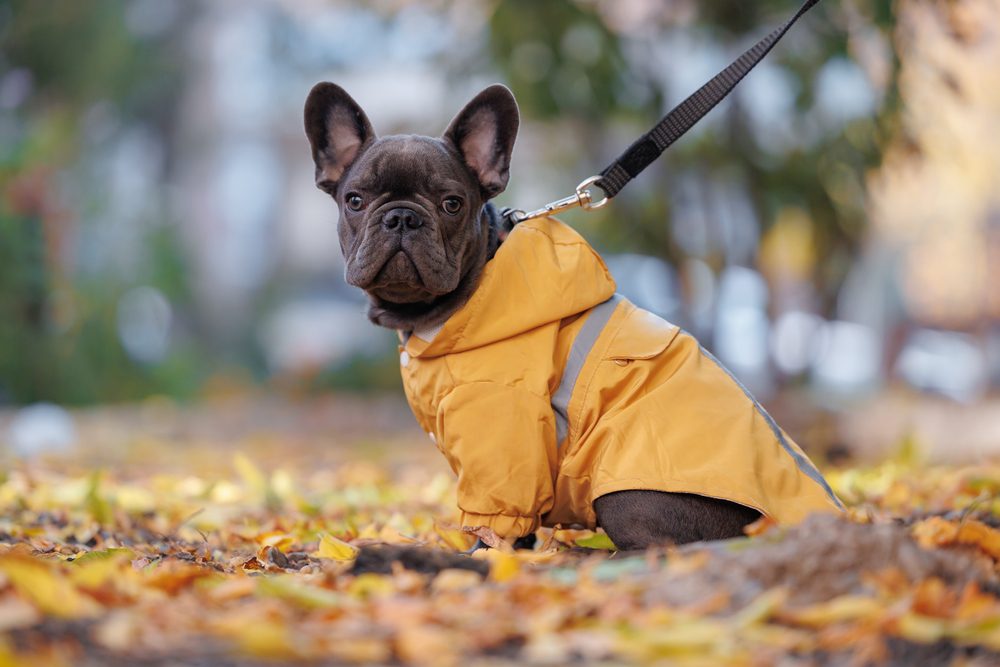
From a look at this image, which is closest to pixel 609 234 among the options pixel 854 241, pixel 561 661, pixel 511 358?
pixel 854 241

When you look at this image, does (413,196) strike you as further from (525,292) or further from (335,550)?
(335,550)

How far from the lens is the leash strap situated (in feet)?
12.8

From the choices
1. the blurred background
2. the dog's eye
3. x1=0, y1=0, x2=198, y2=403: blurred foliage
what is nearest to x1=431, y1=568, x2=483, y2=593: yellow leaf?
the dog's eye

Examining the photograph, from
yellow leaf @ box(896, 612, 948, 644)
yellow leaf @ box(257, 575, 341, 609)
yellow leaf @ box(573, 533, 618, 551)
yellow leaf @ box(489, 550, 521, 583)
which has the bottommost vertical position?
yellow leaf @ box(573, 533, 618, 551)

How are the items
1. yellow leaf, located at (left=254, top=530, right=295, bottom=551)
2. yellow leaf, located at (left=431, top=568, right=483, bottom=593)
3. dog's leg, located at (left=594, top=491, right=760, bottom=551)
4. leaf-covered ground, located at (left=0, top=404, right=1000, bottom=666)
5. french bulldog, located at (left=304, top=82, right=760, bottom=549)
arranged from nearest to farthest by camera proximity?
1. leaf-covered ground, located at (left=0, top=404, right=1000, bottom=666)
2. yellow leaf, located at (left=431, top=568, right=483, bottom=593)
3. dog's leg, located at (left=594, top=491, right=760, bottom=551)
4. french bulldog, located at (left=304, top=82, right=760, bottom=549)
5. yellow leaf, located at (left=254, top=530, right=295, bottom=551)

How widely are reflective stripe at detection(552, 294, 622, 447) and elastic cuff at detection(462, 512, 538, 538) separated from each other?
27 centimetres

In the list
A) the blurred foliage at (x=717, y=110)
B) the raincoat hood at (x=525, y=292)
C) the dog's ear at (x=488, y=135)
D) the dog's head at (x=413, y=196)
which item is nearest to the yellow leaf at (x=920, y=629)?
the raincoat hood at (x=525, y=292)

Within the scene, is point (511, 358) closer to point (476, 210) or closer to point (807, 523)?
point (476, 210)

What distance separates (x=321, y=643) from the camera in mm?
1966

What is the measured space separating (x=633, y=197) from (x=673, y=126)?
20.0 feet

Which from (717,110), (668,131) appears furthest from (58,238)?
(668,131)

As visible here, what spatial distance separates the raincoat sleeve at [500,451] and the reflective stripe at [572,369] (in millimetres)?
60

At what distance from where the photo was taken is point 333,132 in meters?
3.98

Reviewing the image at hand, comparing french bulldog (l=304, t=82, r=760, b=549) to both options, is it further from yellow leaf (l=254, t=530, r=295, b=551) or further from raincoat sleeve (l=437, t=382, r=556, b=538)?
yellow leaf (l=254, t=530, r=295, b=551)
